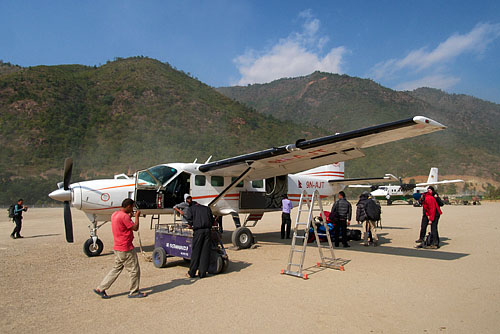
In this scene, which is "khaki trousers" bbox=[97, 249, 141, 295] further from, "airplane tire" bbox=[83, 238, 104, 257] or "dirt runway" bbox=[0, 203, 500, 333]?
"airplane tire" bbox=[83, 238, 104, 257]

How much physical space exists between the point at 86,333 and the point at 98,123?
6622 centimetres

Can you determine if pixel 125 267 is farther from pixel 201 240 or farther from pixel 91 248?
pixel 91 248

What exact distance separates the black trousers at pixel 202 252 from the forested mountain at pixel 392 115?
212 ft

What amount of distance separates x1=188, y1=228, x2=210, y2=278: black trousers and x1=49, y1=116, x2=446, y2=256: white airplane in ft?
10.2

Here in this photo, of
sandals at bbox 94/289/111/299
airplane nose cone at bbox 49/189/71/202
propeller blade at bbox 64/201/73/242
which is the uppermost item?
airplane nose cone at bbox 49/189/71/202

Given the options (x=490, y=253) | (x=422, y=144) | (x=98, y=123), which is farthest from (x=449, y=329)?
(x=422, y=144)

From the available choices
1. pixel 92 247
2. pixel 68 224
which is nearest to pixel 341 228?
pixel 92 247

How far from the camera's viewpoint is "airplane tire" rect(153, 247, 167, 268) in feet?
24.7

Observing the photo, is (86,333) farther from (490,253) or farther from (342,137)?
(490,253)

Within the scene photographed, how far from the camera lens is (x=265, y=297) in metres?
5.27

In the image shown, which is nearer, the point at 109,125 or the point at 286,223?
the point at 286,223

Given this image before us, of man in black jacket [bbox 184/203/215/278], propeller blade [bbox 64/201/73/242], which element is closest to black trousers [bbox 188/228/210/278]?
man in black jacket [bbox 184/203/215/278]

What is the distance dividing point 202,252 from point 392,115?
112168 mm

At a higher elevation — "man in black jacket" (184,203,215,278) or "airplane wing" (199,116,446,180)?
"airplane wing" (199,116,446,180)
